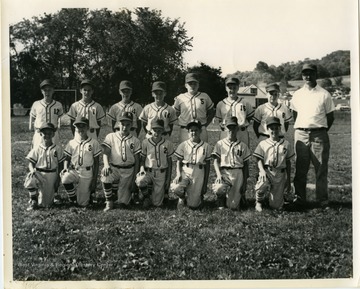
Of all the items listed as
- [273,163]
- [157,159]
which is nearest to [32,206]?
[157,159]

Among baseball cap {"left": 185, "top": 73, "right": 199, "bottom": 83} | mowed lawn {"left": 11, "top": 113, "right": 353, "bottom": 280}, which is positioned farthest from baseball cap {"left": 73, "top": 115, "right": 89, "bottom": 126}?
baseball cap {"left": 185, "top": 73, "right": 199, "bottom": 83}

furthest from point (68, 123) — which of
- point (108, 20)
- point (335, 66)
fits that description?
point (335, 66)

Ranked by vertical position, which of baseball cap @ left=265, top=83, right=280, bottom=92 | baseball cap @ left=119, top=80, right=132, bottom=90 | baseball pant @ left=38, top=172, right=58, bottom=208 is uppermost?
baseball cap @ left=119, top=80, right=132, bottom=90

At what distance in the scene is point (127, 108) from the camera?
1153cm

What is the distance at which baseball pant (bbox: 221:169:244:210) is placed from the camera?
11250mm

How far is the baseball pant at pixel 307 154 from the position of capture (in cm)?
1137

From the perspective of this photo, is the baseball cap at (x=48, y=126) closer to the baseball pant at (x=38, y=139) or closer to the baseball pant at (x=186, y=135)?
the baseball pant at (x=38, y=139)

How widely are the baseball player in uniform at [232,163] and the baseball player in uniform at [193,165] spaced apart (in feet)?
0.67

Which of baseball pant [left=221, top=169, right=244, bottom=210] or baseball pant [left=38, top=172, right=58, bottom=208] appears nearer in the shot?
baseball pant [left=221, top=169, right=244, bottom=210]

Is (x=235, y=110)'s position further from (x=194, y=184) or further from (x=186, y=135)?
(x=194, y=184)

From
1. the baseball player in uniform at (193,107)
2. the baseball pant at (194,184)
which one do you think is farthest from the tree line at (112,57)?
the baseball pant at (194,184)

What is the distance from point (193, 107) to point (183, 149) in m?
0.71

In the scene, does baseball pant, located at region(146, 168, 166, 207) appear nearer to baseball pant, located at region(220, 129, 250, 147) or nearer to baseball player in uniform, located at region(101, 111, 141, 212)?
baseball player in uniform, located at region(101, 111, 141, 212)

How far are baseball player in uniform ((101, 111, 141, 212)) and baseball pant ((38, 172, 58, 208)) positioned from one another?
90 centimetres
